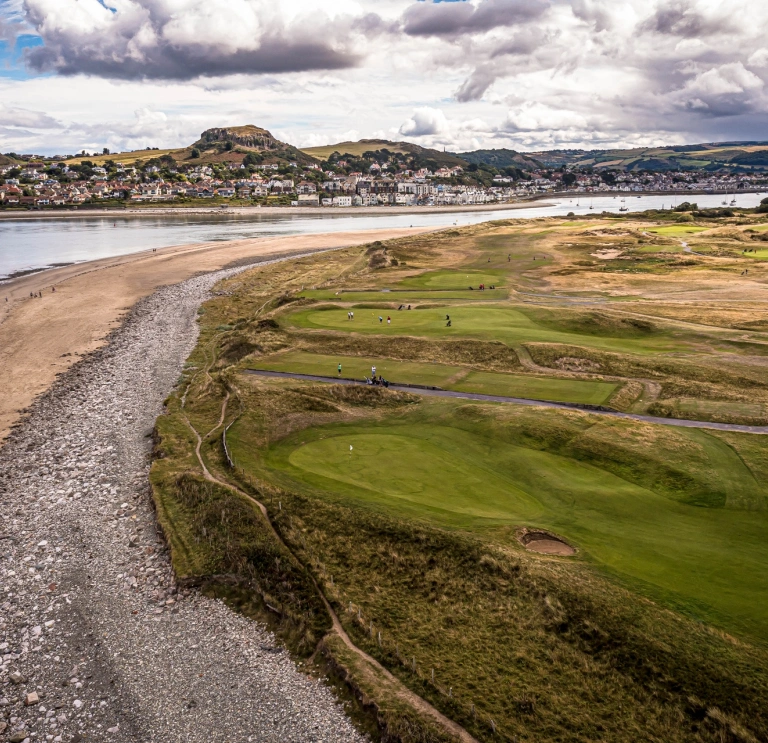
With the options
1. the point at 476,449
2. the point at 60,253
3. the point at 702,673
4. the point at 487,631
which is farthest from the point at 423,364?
the point at 60,253

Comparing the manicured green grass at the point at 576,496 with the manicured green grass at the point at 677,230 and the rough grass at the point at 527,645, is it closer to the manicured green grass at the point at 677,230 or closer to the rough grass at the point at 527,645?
the rough grass at the point at 527,645

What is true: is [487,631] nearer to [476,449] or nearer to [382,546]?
[382,546]

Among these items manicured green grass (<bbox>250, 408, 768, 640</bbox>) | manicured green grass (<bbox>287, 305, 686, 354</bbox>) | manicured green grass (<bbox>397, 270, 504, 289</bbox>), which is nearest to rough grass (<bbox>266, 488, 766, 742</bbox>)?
manicured green grass (<bbox>250, 408, 768, 640</bbox>)

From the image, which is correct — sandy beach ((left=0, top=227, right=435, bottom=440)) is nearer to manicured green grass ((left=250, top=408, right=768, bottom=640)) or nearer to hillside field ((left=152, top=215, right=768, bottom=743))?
hillside field ((left=152, top=215, right=768, bottom=743))

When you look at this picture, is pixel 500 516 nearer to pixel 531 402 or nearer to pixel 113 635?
pixel 531 402

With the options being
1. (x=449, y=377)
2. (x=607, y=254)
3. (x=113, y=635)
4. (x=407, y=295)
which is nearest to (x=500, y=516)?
(x=113, y=635)

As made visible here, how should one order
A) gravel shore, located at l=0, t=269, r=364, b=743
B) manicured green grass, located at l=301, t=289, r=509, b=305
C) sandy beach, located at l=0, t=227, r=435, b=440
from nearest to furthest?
gravel shore, located at l=0, t=269, r=364, b=743, sandy beach, located at l=0, t=227, r=435, b=440, manicured green grass, located at l=301, t=289, r=509, b=305
